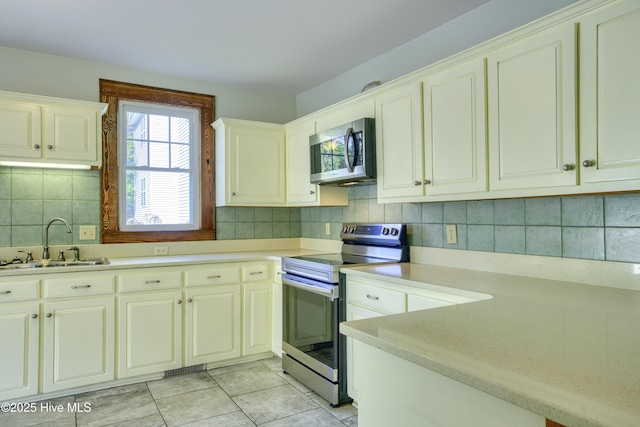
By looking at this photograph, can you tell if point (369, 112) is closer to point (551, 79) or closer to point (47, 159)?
point (551, 79)

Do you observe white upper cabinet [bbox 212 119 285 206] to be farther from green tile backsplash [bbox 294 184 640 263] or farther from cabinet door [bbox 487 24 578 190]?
cabinet door [bbox 487 24 578 190]

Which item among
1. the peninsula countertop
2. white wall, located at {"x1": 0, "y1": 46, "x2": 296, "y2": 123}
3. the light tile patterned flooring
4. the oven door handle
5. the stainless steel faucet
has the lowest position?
the light tile patterned flooring

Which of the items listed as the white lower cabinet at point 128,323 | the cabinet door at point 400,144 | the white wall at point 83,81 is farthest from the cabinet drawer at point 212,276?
the white wall at point 83,81

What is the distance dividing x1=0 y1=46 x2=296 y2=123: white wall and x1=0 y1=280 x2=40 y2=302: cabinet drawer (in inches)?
57.8


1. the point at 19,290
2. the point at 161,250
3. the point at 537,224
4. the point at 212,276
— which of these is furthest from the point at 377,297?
the point at 19,290

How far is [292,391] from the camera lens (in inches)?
109

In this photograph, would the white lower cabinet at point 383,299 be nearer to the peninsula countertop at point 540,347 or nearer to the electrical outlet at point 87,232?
the peninsula countertop at point 540,347

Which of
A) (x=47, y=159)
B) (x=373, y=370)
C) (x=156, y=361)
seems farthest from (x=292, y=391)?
(x=47, y=159)

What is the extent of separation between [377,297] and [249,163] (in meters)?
1.86

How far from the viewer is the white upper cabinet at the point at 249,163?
3545 mm

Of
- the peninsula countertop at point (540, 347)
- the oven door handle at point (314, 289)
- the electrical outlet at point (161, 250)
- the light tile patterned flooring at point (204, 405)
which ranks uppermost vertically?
the electrical outlet at point (161, 250)

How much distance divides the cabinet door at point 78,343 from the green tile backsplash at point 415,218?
2.37ft

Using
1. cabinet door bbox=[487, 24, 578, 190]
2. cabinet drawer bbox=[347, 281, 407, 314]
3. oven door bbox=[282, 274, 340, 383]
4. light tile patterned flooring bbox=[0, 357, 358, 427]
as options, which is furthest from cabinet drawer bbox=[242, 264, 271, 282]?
cabinet door bbox=[487, 24, 578, 190]

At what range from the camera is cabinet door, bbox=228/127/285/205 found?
3555 mm
